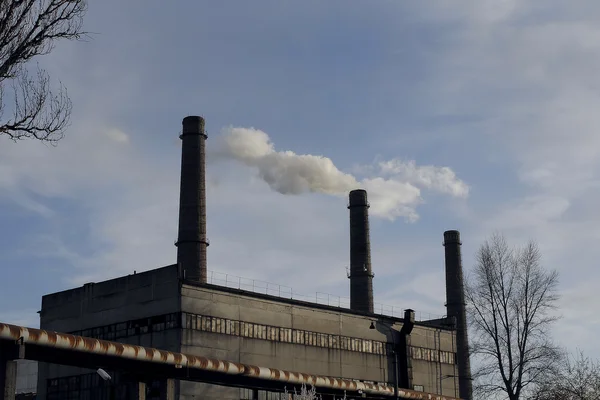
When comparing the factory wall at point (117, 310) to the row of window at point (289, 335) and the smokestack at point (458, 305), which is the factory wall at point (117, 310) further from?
the smokestack at point (458, 305)

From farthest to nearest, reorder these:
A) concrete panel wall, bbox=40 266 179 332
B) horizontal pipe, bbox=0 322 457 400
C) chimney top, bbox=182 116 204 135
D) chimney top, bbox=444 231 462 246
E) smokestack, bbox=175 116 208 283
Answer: chimney top, bbox=444 231 462 246
chimney top, bbox=182 116 204 135
smokestack, bbox=175 116 208 283
concrete panel wall, bbox=40 266 179 332
horizontal pipe, bbox=0 322 457 400

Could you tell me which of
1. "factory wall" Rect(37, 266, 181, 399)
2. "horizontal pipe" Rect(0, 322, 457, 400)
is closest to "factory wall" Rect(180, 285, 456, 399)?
"factory wall" Rect(37, 266, 181, 399)

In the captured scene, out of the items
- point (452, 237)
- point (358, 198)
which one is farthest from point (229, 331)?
point (452, 237)

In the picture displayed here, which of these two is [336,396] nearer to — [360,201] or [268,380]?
[268,380]

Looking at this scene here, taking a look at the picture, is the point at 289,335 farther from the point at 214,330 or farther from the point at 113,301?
the point at 113,301

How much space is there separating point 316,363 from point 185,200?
1702cm

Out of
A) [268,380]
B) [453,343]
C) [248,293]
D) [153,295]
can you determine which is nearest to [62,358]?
[268,380]

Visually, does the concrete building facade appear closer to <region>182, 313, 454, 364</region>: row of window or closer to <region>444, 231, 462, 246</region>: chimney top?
<region>182, 313, 454, 364</region>: row of window

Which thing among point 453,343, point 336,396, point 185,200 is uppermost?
point 185,200

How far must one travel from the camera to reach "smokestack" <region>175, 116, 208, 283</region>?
205ft

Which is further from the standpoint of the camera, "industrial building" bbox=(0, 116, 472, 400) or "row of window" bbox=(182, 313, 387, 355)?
"row of window" bbox=(182, 313, 387, 355)

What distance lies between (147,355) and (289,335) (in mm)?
19795

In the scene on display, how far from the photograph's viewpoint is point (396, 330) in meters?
63.8

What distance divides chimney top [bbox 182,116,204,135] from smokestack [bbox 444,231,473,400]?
94.9ft
